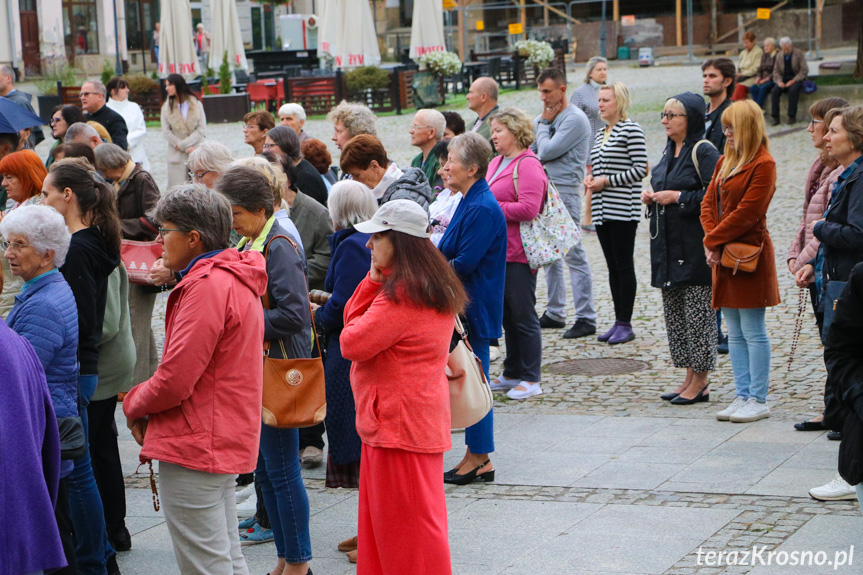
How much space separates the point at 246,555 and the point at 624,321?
4962 mm

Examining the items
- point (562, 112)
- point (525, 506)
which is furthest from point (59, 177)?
point (562, 112)

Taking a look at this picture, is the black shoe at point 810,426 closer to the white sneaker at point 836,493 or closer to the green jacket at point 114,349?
the white sneaker at point 836,493

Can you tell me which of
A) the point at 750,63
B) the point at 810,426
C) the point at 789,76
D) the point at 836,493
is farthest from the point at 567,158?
the point at 750,63

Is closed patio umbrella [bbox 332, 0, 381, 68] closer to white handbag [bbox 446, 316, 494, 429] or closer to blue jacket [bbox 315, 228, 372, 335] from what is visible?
blue jacket [bbox 315, 228, 372, 335]

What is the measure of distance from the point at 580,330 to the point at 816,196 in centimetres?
333

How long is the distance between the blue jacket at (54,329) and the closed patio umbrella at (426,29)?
22.0m

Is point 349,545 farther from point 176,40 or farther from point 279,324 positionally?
point 176,40

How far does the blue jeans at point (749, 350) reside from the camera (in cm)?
675

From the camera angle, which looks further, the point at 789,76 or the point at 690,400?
the point at 789,76

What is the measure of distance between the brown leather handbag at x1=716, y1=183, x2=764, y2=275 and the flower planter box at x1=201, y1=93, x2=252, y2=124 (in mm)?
20593

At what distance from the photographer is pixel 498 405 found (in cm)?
771

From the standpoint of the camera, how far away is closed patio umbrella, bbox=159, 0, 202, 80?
23.7 m

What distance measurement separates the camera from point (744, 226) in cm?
659

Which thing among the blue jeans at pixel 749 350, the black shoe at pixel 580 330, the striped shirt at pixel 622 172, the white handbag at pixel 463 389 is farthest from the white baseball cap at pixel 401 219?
the black shoe at pixel 580 330
